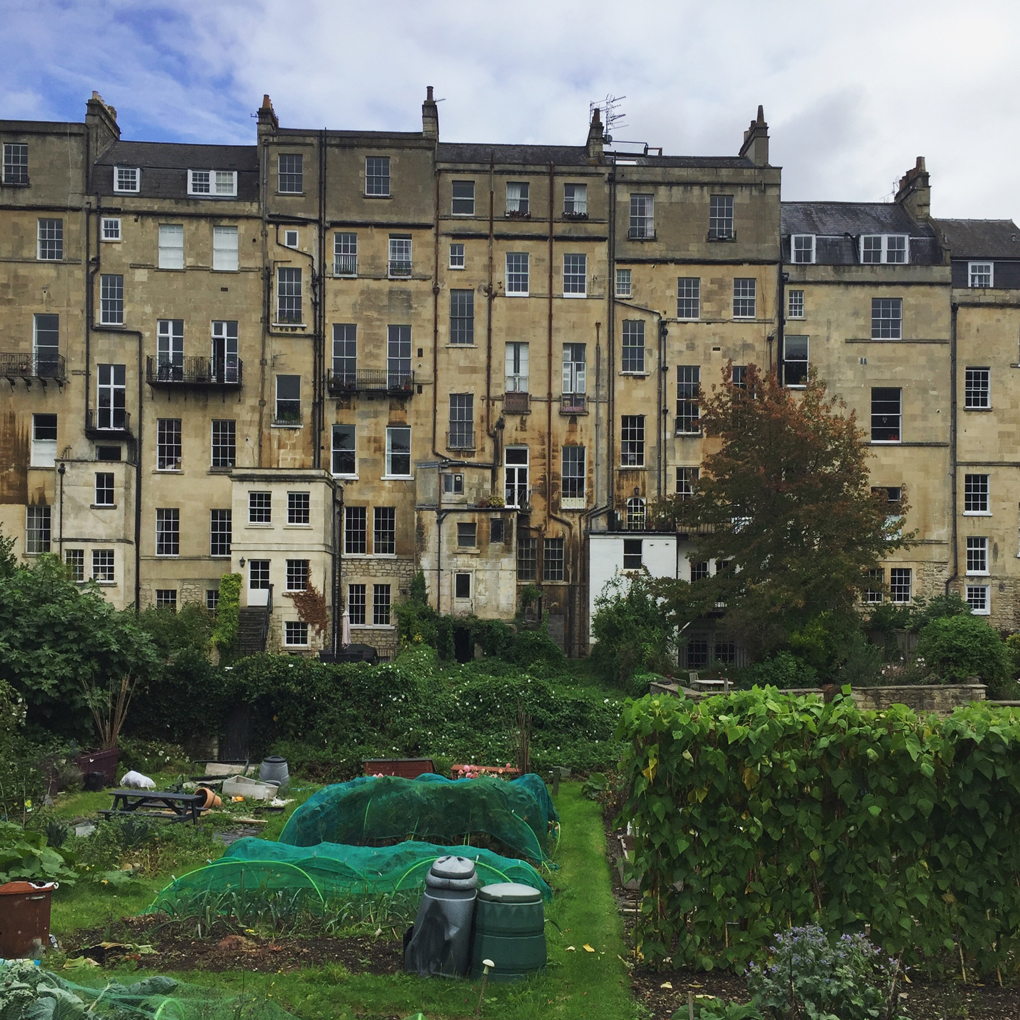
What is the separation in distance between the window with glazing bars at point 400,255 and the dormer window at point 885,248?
1830cm

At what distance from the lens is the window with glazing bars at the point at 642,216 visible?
42.7 m

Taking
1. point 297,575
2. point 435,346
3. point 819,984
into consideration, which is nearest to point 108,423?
point 297,575

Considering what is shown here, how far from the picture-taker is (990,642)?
31.1 meters

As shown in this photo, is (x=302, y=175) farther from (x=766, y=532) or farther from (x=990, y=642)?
(x=990, y=642)

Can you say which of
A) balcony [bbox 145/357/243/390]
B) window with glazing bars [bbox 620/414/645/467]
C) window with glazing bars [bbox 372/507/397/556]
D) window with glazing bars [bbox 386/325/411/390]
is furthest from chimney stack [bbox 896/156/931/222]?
balcony [bbox 145/357/243/390]

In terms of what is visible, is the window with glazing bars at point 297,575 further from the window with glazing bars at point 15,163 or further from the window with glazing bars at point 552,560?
the window with glazing bars at point 15,163

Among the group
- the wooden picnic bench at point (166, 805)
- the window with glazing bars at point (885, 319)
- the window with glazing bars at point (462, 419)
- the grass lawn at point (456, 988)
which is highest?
the window with glazing bars at point (885, 319)

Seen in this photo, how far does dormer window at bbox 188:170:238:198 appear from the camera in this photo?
4253cm

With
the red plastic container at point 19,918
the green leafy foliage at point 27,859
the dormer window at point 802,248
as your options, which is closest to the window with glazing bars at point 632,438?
the dormer window at point 802,248

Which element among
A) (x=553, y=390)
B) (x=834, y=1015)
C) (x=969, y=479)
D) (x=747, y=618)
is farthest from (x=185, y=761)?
(x=969, y=479)

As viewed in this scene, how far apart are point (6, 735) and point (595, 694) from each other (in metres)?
17.2

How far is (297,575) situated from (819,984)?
32094mm

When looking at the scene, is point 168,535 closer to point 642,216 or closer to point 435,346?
point 435,346

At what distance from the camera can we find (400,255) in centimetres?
4219
